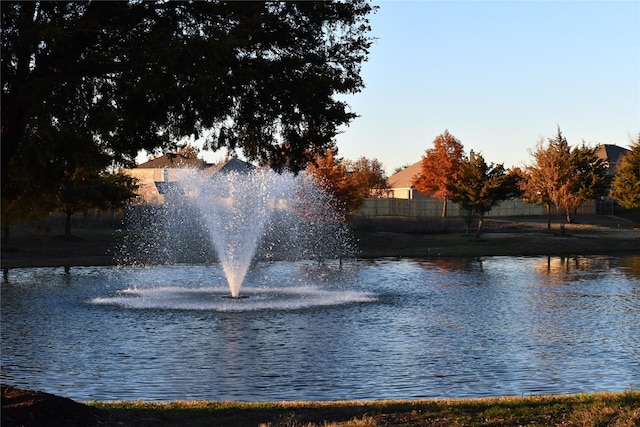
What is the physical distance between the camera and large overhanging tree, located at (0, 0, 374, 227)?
31.0 feet

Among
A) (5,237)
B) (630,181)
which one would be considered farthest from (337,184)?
(630,181)

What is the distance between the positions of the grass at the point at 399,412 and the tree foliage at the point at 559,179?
56295 millimetres

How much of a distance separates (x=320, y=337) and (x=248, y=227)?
74.5ft

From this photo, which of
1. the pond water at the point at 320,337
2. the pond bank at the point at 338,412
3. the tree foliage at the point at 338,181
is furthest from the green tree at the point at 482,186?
the pond bank at the point at 338,412

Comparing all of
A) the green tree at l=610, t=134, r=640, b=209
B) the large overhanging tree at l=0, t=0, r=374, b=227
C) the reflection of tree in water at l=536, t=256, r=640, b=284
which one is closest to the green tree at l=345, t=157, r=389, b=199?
the green tree at l=610, t=134, r=640, b=209

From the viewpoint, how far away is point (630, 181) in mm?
71250

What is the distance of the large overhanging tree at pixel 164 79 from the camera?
372 inches

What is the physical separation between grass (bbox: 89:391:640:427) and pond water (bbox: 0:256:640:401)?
6.37 ft

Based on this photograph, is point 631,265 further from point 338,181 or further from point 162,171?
point 162,171

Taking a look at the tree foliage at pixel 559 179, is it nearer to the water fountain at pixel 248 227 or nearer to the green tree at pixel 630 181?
the green tree at pixel 630 181

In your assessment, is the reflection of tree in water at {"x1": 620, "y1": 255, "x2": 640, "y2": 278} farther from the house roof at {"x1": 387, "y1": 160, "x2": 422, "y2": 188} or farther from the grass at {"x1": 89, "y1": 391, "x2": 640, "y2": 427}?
the house roof at {"x1": 387, "y1": 160, "x2": 422, "y2": 188}

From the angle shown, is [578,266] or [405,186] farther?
[405,186]

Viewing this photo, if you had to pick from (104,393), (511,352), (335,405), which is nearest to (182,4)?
(335,405)

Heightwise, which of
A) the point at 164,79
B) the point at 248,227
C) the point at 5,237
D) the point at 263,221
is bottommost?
the point at 5,237
